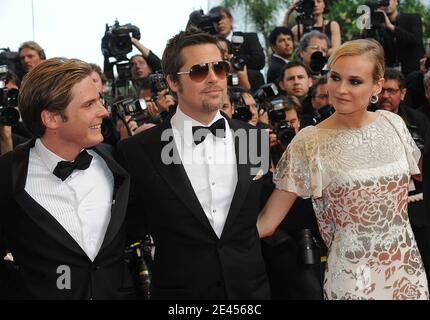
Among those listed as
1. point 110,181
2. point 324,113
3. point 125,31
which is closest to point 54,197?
point 110,181

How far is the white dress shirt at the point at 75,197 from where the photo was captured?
285 cm

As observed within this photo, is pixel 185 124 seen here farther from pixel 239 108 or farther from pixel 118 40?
pixel 118 40

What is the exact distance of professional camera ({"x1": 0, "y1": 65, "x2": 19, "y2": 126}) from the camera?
4820mm

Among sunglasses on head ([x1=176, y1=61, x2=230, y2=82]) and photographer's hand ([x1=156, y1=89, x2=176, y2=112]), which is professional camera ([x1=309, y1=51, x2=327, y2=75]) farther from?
sunglasses on head ([x1=176, y1=61, x2=230, y2=82])

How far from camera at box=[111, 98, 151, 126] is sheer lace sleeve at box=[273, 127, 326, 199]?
6.55 ft

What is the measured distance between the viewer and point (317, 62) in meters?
6.09

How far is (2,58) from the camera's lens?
6480 mm

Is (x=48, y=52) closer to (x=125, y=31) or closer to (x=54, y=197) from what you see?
(x=125, y=31)

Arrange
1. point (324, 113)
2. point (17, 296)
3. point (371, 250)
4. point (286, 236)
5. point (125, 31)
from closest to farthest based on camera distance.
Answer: point (17, 296), point (371, 250), point (286, 236), point (324, 113), point (125, 31)

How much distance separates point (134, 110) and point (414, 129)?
1853 millimetres

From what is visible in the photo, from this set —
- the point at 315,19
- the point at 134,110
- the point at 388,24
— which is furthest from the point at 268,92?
the point at 315,19

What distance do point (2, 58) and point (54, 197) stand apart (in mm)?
3925

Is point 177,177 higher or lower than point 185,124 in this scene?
lower

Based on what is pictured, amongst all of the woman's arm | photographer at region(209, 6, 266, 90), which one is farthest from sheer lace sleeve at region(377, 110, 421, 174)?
photographer at region(209, 6, 266, 90)
